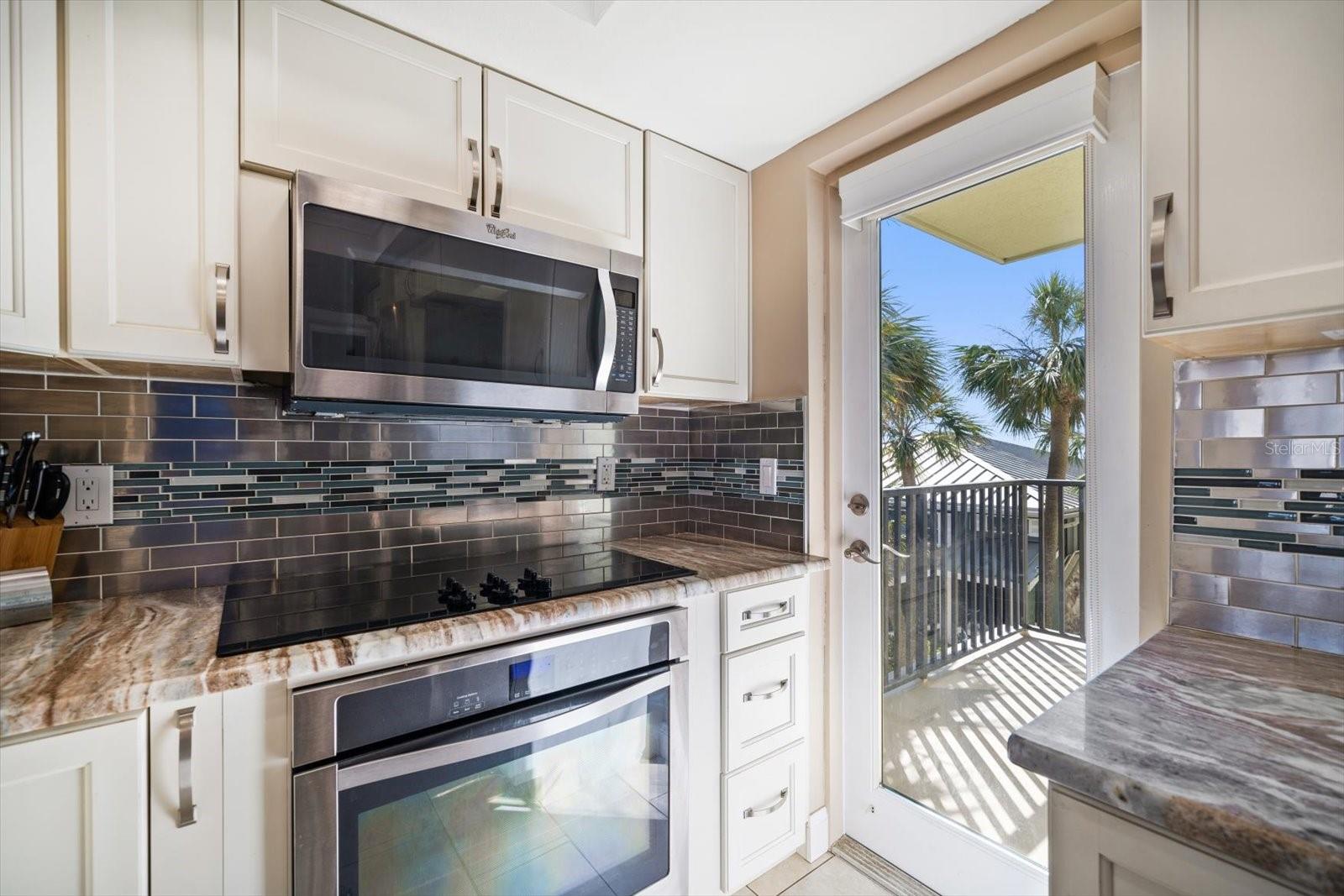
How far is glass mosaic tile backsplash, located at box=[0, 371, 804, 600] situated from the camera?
1.28 meters

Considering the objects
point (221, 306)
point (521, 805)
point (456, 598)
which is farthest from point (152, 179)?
point (521, 805)

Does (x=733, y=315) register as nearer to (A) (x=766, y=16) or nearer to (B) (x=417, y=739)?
(A) (x=766, y=16)

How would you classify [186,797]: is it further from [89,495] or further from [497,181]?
[497,181]

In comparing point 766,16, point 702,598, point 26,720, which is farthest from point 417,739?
point 766,16

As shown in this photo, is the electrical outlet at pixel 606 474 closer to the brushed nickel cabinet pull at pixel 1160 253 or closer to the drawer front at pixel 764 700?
the drawer front at pixel 764 700

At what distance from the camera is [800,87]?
5.12 ft

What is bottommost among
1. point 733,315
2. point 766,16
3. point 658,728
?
point 658,728

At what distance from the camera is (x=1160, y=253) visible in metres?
0.95

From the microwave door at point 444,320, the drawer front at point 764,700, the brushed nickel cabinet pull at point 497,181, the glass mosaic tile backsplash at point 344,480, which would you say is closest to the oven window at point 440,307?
the microwave door at point 444,320

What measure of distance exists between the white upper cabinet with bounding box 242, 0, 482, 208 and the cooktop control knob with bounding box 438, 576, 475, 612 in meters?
0.96

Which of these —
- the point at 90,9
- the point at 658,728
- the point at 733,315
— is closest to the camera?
the point at 90,9

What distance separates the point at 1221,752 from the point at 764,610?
40.8 inches

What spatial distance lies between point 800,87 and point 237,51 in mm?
→ 1337

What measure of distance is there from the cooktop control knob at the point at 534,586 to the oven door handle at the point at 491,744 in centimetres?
26
